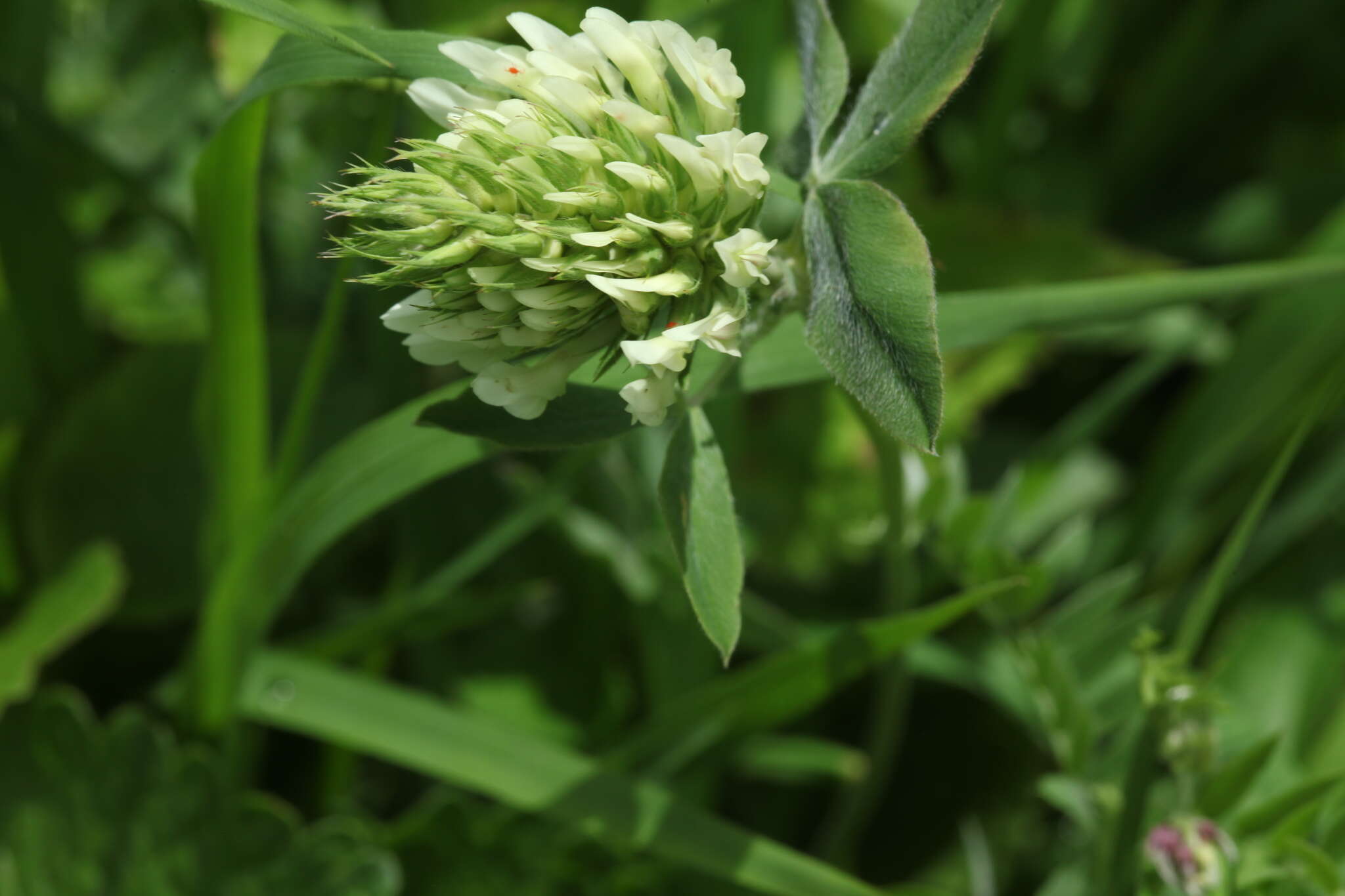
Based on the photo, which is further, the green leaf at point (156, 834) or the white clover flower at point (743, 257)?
the green leaf at point (156, 834)

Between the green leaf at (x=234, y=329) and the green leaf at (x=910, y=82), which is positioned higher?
the green leaf at (x=910, y=82)

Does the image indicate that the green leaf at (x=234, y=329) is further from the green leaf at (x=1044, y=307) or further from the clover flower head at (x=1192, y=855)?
the clover flower head at (x=1192, y=855)

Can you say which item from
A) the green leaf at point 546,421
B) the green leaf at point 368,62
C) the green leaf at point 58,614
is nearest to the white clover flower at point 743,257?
the green leaf at point 546,421

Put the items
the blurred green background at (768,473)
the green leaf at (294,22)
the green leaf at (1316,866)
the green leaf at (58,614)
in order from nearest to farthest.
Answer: the green leaf at (294,22) → the green leaf at (1316,866) → the green leaf at (58,614) → the blurred green background at (768,473)

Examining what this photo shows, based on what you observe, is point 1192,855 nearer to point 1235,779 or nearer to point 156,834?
point 1235,779

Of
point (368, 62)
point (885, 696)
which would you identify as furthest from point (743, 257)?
point (885, 696)

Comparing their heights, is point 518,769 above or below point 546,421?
below
